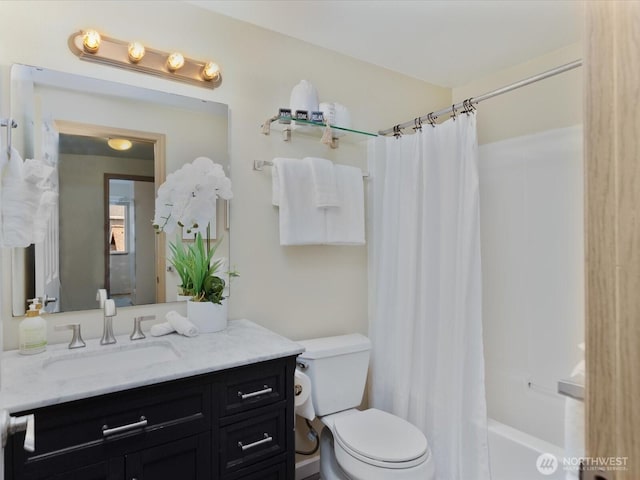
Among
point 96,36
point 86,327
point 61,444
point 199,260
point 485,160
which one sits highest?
point 96,36

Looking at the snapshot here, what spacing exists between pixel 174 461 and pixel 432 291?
4.59 feet

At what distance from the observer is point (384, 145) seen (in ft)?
7.80

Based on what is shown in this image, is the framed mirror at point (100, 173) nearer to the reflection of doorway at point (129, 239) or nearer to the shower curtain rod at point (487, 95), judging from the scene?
the reflection of doorway at point (129, 239)

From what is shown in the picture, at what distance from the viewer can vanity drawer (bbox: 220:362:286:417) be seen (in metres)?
1.36

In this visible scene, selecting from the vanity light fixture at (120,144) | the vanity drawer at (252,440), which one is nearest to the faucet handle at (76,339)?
the vanity drawer at (252,440)

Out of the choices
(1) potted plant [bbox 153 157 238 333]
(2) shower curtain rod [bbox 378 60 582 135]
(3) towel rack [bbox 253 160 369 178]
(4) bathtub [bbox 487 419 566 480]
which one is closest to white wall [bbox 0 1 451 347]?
(3) towel rack [bbox 253 160 369 178]

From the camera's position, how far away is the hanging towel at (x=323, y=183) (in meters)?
2.07

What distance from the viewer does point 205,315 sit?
1.73 meters

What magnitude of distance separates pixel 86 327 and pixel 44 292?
215mm

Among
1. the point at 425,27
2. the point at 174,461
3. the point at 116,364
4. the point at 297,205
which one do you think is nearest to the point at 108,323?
the point at 116,364

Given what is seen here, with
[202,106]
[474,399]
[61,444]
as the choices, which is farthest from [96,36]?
[474,399]

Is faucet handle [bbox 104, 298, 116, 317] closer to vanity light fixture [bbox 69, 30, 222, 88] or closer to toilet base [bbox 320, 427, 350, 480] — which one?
vanity light fixture [bbox 69, 30, 222, 88]

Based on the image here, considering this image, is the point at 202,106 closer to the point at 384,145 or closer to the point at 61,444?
the point at 384,145

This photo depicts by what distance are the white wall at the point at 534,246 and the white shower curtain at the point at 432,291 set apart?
57cm
